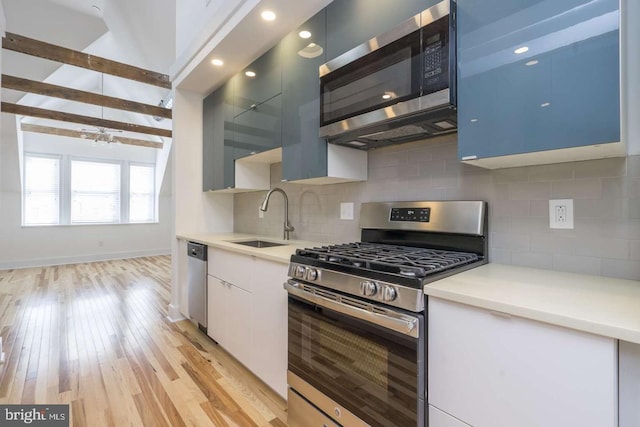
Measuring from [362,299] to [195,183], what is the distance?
2.67 m

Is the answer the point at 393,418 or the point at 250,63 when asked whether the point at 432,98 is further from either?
the point at 250,63

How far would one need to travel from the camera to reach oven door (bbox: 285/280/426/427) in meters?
1.04

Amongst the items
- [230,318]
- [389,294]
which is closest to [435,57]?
[389,294]

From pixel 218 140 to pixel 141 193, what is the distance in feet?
18.5

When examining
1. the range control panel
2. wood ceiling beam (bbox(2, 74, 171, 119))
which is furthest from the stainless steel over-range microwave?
wood ceiling beam (bbox(2, 74, 171, 119))

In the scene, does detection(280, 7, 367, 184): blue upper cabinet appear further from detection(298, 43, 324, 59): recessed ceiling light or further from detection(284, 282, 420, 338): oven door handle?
detection(284, 282, 420, 338): oven door handle

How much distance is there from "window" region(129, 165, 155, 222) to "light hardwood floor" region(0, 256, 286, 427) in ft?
12.1

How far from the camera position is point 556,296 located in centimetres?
89

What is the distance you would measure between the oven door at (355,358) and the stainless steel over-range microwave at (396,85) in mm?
870

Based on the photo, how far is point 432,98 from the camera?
128 centimetres

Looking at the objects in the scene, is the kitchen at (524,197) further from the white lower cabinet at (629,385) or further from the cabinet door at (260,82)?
the cabinet door at (260,82)

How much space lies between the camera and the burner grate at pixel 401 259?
1103mm

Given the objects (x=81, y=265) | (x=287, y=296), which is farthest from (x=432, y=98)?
(x=81, y=265)

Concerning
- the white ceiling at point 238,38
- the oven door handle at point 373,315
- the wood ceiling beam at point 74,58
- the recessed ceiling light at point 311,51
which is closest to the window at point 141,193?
the wood ceiling beam at point 74,58
